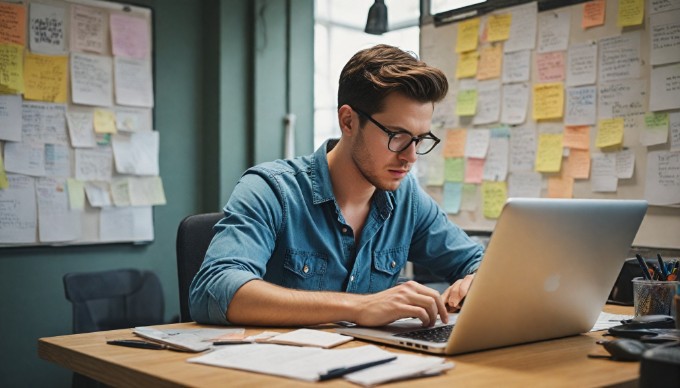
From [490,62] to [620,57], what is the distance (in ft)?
1.90

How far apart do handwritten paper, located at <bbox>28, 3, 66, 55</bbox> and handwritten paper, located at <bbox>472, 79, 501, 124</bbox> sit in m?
1.83

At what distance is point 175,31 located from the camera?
3.62 metres

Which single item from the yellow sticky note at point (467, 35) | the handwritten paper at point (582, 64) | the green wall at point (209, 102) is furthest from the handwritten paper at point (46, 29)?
the handwritten paper at point (582, 64)

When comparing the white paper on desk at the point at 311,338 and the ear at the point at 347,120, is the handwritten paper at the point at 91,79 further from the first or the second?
the white paper on desk at the point at 311,338

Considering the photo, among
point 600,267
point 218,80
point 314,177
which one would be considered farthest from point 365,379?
point 218,80

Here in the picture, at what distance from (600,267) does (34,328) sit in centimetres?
262

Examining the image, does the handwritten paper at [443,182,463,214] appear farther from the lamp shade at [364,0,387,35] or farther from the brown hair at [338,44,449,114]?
the brown hair at [338,44,449,114]

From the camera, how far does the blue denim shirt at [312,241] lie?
56.9 inches

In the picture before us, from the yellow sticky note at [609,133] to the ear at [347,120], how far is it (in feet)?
4.07

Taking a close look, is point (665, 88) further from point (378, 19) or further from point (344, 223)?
point (344, 223)

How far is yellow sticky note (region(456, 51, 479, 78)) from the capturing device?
3.06m

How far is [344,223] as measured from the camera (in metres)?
1.70

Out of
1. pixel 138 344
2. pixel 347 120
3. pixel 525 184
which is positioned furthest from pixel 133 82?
pixel 138 344

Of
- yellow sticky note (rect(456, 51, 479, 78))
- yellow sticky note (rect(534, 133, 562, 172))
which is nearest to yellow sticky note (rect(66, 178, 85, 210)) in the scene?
yellow sticky note (rect(456, 51, 479, 78))
